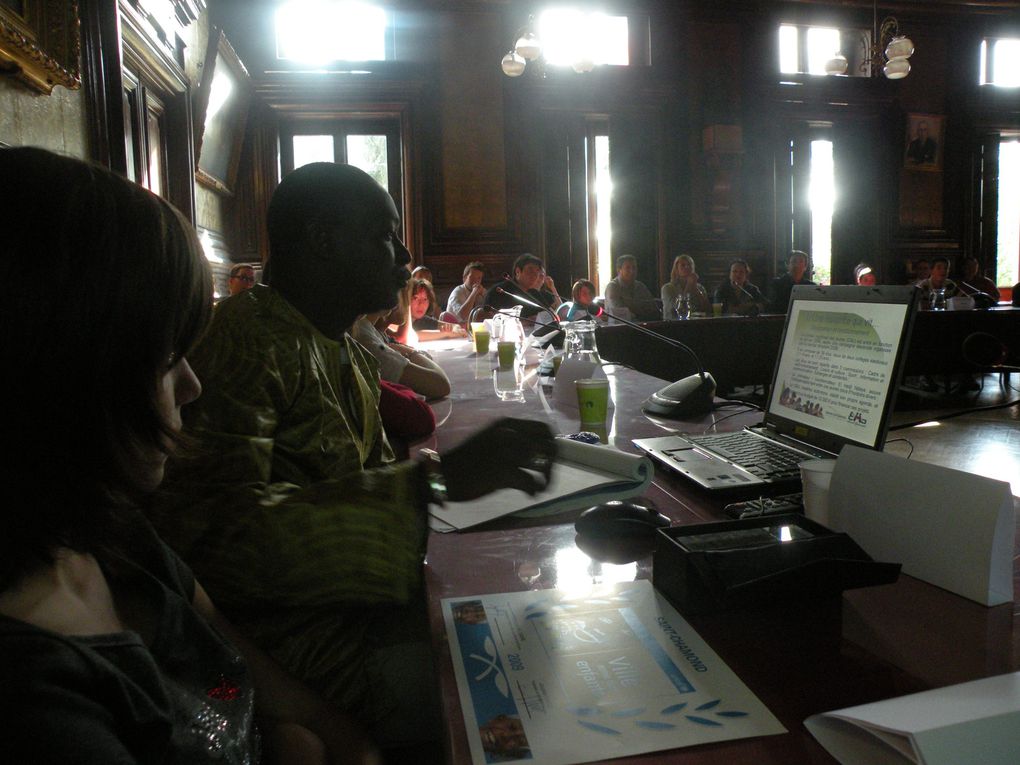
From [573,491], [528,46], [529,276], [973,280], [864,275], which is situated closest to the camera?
[573,491]

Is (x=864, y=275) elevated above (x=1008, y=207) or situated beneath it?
situated beneath

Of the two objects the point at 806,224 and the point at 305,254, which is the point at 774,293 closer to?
the point at 806,224

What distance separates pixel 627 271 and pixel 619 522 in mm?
6064

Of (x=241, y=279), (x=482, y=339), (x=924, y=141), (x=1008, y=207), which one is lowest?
(x=482, y=339)

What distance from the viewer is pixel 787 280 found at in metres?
7.24

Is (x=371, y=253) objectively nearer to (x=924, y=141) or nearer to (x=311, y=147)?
(x=311, y=147)

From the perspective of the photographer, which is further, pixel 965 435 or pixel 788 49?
pixel 788 49

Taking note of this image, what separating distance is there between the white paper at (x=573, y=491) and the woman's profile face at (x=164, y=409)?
1.41ft

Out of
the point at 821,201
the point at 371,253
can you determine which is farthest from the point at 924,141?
the point at 371,253

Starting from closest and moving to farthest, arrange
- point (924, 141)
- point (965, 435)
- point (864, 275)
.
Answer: point (965, 435) < point (864, 275) < point (924, 141)

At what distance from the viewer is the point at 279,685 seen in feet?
2.84

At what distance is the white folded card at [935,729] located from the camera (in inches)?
17.3

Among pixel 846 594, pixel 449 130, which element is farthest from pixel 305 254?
pixel 449 130

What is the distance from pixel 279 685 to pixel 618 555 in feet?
1.39
